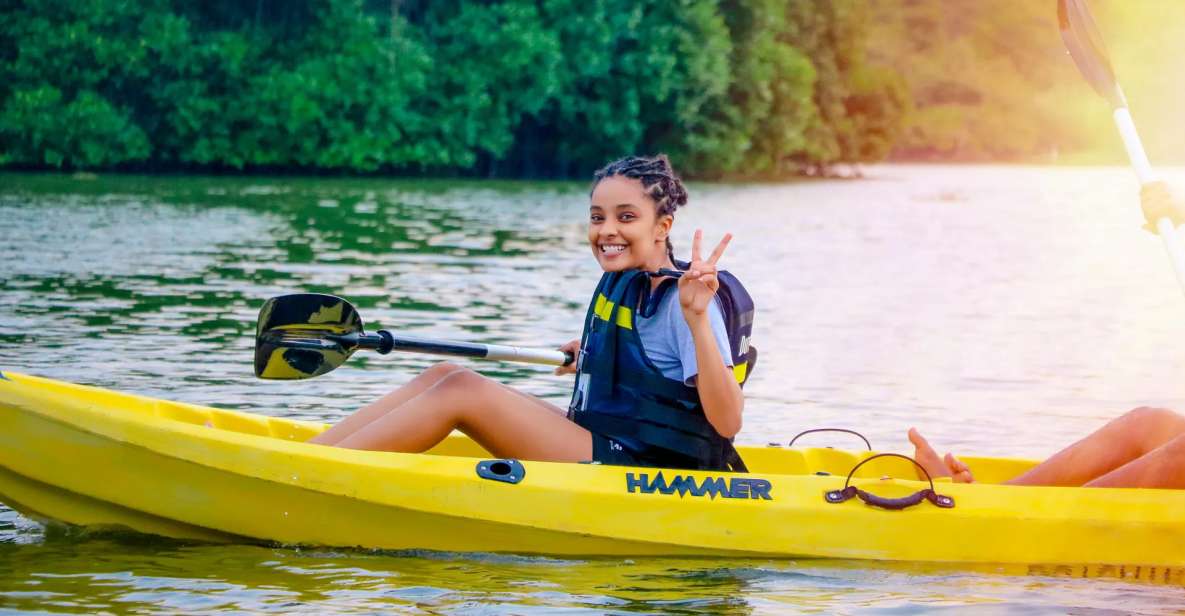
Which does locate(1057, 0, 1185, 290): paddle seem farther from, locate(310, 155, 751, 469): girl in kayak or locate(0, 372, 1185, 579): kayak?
locate(310, 155, 751, 469): girl in kayak

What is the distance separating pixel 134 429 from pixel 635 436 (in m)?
1.41

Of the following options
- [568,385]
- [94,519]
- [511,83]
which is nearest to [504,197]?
[511,83]

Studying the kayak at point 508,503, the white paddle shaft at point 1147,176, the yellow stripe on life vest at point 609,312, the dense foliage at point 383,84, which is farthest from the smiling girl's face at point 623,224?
the dense foliage at point 383,84

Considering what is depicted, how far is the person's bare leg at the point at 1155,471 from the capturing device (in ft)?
16.2

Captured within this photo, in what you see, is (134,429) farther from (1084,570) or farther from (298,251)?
(298,251)

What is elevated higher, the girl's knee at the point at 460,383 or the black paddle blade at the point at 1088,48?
the black paddle blade at the point at 1088,48

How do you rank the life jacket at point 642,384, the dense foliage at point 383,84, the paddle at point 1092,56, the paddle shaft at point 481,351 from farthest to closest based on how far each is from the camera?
the dense foliage at point 383,84 < the paddle at point 1092,56 < the paddle shaft at point 481,351 < the life jacket at point 642,384

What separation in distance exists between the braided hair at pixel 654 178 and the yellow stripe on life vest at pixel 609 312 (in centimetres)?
21

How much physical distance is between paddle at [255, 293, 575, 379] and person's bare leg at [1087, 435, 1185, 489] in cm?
210

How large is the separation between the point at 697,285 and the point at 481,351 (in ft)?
4.47

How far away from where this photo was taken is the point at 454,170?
4094cm

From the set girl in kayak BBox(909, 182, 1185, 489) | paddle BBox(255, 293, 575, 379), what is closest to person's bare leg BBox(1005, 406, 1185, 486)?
girl in kayak BBox(909, 182, 1185, 489)

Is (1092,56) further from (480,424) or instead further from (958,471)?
(480,424)

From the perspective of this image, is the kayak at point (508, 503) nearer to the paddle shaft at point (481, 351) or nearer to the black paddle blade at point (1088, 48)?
the paddle shaft at point (481, 351)
